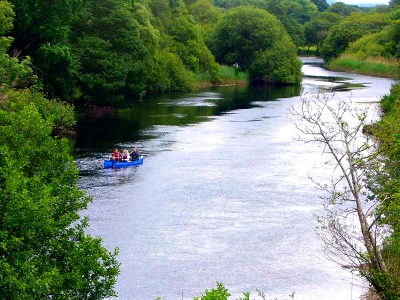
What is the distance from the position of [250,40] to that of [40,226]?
96.1m

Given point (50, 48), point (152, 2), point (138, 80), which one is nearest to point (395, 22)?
point (152, 2)

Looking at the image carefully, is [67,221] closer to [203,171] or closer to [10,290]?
[10,290]

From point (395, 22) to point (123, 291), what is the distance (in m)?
106

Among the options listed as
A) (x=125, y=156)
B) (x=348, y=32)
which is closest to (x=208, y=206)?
(x=125, y=156)

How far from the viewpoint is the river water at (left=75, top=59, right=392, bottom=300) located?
27.0 m

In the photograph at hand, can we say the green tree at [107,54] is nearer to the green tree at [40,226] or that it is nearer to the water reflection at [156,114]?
the water reflection at [156,114]

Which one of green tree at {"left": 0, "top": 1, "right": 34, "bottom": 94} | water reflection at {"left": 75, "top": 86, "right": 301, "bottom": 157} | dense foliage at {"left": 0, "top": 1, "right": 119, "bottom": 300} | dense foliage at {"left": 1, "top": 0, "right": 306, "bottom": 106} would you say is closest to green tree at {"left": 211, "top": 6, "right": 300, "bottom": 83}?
water reflection at {"left": 75, "top": 86, "right": 301, "bottom": 157}

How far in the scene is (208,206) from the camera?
36.9 meters

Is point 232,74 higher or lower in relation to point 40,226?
higher

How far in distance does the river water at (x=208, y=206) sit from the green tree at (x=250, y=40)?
40.9 meters

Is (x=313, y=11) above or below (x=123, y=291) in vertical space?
above

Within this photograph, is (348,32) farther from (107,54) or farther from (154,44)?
(107,54)

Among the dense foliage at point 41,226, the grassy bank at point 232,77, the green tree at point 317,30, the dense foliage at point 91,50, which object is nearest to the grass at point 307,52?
the green tree at point 317,30

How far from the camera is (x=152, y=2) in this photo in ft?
312
